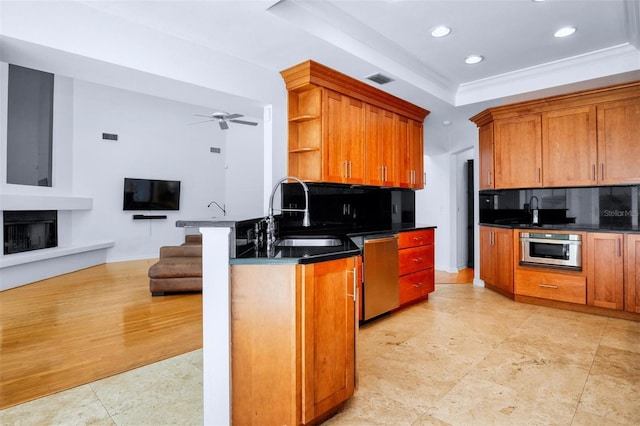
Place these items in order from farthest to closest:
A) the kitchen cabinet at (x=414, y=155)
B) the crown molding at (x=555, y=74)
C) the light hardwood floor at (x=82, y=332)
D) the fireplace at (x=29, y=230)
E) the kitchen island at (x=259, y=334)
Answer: the fireplace at (x=29, y=230), the kitchen cabinet at (x=414, y=155), the crown molding at (x=555, y=74), the light hardwood floor at (x=82, y=332), the kitchen island at (x=259, y=334)

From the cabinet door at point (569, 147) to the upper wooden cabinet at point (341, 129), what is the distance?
5.47 ft

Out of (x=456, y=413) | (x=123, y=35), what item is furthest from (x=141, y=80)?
(x=456, y=413)

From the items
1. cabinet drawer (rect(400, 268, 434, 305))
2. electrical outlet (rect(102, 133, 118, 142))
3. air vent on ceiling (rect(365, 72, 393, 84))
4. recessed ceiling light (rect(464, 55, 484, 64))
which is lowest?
cabinet drawer (rect(400, 268, 434, 305))

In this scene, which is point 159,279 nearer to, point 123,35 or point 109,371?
point 109,371

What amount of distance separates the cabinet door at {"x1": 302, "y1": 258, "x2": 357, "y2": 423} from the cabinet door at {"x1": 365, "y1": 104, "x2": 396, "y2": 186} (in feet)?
7.10

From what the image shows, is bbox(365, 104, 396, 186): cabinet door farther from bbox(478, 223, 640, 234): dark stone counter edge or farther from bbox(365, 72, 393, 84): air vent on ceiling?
bbox(478, 223, 640, 234): dark stone counter edge

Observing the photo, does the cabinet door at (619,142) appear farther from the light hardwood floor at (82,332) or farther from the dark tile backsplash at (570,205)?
the light hardwood floor at (82,332)

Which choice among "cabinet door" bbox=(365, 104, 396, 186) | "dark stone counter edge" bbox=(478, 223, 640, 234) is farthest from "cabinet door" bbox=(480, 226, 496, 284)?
"cabinet door" bbox=(365, 104, 396, 186)

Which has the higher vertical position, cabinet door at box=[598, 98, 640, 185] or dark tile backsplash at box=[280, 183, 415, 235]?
cabinet door at box=[598, 98, 640, 185]

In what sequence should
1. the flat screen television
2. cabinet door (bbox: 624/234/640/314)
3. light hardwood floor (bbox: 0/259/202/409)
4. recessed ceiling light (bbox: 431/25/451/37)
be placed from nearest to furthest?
light hardwood floor (bbox: 0/259/202/409) → recessed ceiling light (bbox: 431/25/451/37) → cabinet door (bbox: 624/234/640/314) → the flat screen television

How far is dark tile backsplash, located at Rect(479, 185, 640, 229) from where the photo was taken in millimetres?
3896

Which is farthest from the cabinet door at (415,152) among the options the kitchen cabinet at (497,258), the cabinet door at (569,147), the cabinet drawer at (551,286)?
the cabinet drawer at (551,286)

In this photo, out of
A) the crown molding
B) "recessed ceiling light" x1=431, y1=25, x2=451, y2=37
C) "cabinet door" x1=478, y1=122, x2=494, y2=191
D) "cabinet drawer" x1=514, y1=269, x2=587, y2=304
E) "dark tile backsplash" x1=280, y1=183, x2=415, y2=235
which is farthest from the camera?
"cabinet door" x1=478, y1=122, x2=494, y2=191

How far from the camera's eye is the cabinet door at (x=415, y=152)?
4.48m
